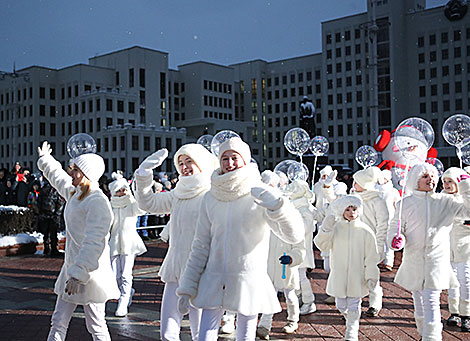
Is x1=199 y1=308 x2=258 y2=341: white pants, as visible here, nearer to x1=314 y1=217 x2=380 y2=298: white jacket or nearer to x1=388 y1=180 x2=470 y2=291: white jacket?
x1=314 y1=217 x2=380 y2=298: white jacket

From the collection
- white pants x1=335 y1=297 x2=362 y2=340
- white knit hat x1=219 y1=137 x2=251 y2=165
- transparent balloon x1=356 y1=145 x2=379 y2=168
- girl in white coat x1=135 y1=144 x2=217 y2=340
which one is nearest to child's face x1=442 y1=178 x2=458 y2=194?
white pants x1=335 y1=297 x2=362 y2=340

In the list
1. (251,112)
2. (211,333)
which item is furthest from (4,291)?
(251,112)

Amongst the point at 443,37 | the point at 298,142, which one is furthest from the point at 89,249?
the point at 443,37

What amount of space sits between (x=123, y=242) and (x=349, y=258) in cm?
322

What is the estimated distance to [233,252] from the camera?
3.95 metres

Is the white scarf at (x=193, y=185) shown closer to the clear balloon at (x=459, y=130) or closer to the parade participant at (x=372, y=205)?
the parade participant at (x=372, y=205)

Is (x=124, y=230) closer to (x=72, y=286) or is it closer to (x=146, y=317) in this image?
(x=146, y=317)

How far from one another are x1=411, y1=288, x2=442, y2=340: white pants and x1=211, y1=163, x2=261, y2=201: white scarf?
2.43 metres

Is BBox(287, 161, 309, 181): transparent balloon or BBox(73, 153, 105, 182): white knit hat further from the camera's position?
BBox(287, 161, 309, 181): transparent balloon

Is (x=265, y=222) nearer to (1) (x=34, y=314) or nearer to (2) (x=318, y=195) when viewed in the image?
(1) (x=34, y=314)

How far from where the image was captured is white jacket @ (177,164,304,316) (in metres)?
3.90

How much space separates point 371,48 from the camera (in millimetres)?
71688

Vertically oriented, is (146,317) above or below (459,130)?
below

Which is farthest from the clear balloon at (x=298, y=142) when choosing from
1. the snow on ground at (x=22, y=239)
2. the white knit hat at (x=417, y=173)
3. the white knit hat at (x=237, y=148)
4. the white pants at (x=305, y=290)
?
the white knit hat at (x=237, y=148)
